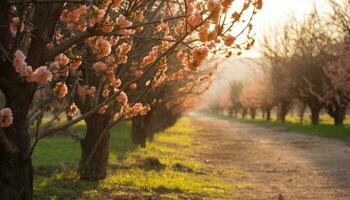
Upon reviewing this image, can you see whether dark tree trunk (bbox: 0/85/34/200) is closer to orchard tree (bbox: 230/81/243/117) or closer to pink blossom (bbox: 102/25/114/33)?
pink blossom (bbox: 102/25/114/33)

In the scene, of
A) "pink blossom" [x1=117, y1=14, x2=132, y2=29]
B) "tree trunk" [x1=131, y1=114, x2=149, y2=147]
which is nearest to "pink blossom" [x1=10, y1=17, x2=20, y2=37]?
"pink blossom" [x1=117, y1=14, x2=132, y2=29]

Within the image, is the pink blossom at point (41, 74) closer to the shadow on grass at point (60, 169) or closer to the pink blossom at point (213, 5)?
the pink blossom at point (213, 5)

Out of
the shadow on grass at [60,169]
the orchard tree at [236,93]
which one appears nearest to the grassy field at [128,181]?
the shadow on grass at [60,169]

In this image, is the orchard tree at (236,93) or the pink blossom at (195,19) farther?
the orchard tree at (236,93)

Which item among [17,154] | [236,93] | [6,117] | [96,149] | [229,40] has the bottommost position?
[96,149]

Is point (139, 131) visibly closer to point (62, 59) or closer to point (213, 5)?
point (62, 59)

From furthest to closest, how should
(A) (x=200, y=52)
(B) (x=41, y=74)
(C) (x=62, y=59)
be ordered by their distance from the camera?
(C) (x=62, y=59) → (A) (x=200, y=52) → (B) (x=41, y=74)

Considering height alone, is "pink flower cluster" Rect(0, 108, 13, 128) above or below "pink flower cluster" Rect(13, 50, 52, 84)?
below

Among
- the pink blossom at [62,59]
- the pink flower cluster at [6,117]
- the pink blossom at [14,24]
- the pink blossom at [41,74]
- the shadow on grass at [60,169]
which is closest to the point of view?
the pink blossom at [41,74]

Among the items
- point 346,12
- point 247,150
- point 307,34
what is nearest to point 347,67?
point 346,12

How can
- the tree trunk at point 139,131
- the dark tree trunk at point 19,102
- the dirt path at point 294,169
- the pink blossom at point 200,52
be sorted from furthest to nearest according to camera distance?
1. the tree trunk at point 139,131
2. the dirt path at point 294,169
3. the dark tree trunk at point 19,102
4. the pink blossom at point 200,52

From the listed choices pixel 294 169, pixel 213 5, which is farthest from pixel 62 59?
pixel 294 169

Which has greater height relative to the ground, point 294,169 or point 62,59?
point 62,59

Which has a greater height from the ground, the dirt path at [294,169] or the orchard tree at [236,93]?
the orchard tree at [236,93]
